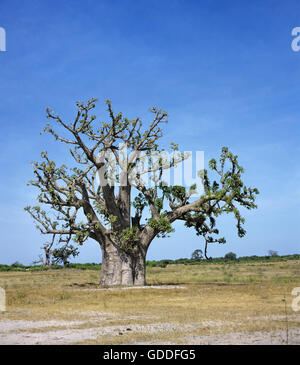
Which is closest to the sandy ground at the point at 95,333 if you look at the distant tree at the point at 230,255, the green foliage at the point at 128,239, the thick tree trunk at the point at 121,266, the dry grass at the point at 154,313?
the dry grass at the point at 154,313

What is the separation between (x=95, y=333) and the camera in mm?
12375

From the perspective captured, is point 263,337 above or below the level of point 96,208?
below

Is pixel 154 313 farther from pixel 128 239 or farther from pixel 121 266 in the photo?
pixel 121 266

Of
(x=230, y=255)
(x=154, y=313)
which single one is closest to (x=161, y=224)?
(x=154, y=313)

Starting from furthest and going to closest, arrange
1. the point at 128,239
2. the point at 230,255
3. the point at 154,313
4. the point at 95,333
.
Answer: the point at 230,255 < the point at 128,239 < the point at 154,313 < the point at 95,333

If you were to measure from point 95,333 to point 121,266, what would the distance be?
62.4ft

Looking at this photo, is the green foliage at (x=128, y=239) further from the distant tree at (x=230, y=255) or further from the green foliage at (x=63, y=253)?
the distant tree at (x=230, y=255)

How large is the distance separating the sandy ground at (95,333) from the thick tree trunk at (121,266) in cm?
1547

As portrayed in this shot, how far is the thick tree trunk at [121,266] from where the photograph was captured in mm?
31031
